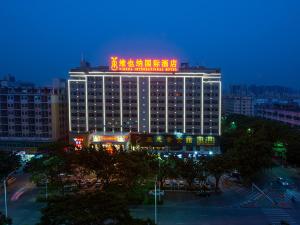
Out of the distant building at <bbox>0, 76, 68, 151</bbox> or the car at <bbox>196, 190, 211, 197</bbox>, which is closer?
the car at <bbox>196, 190, 211, 197</bbox>

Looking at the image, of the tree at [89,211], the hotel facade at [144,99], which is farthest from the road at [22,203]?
the hotel facade at [144,99]

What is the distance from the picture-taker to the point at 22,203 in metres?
28.0

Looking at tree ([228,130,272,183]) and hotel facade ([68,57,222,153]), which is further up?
hotel facade ([68,57,222,153])

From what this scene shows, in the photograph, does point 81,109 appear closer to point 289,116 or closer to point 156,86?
point 156,86

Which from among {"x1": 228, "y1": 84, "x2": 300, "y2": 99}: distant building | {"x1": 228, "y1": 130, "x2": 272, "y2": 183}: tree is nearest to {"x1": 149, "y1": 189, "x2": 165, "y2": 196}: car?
{"x1": 228, "y1": 130, "x2": 272, "y2": 183}: tree

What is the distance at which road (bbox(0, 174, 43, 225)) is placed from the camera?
2453cm

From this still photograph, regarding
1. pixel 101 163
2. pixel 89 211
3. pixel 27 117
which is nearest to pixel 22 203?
pixel 101 163

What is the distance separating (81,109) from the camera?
4941 cm

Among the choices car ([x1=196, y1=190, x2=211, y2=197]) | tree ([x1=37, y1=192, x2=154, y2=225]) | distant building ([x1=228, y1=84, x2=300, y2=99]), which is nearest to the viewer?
tree ([x1=37, y1=192, x2=154, y2=225])

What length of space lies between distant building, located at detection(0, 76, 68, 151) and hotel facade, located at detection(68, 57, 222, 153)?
288cm

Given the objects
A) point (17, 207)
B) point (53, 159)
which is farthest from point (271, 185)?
point (17, 207)

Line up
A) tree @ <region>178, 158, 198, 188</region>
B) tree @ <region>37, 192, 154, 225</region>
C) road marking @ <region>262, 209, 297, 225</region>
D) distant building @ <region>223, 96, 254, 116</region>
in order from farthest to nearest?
1. distant building @ <region>223, 96, 254, 116</region>
2. tree @ <region>178, 158, 198, 188</region>
3. road marking @ <region>262, 209, 297, 225</region>
4. tree @ <region>37, 192, 154, 225</region>

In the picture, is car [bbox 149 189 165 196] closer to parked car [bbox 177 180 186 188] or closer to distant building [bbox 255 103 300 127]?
parked car [bbox 177 180 186 188]

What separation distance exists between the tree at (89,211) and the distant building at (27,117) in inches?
1425
